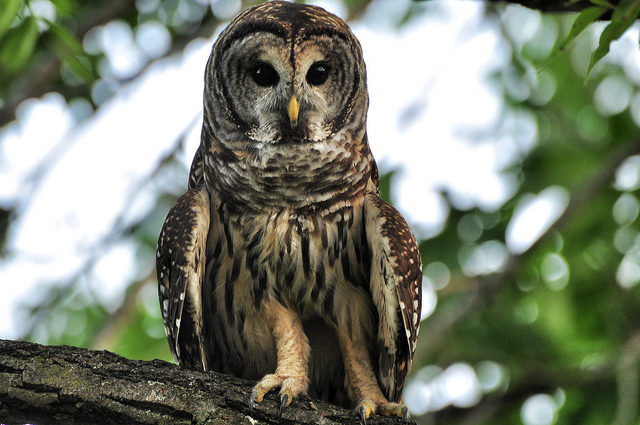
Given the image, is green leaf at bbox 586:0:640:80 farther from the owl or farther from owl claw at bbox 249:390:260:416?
owl claw at bbox 249:390:260:416

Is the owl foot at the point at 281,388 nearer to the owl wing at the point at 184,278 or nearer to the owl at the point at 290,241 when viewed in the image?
the owl at the point at 290,241

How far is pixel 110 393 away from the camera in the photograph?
2.63 m

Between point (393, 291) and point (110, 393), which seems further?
point (393, 291)

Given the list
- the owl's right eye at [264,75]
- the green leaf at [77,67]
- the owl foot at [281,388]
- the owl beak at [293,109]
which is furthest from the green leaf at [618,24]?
the green leaf at [77,67]

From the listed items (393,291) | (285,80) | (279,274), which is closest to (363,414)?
(393,291)

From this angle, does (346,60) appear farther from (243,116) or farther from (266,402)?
(266,402)

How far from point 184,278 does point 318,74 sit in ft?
4.29

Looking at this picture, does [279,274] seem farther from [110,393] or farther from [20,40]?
[20,40]

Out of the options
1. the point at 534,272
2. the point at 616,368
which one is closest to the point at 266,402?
the point at 616,368

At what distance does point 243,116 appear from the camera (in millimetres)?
3752

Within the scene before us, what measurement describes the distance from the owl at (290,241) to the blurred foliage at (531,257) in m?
1.86

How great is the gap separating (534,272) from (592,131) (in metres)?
1.59

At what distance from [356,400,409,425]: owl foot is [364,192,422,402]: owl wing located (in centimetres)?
25

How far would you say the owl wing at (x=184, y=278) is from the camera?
343 centimetres
